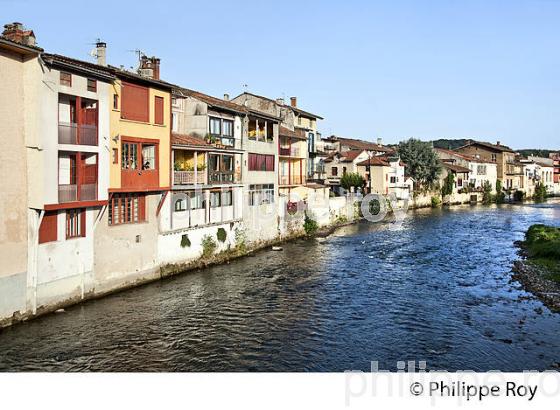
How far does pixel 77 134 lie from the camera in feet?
73.4


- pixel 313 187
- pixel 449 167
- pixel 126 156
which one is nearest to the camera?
pixel 126 156

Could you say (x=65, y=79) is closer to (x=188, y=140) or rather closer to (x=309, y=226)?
(x=188, y=140)

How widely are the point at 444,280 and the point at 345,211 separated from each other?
29137 millimetres

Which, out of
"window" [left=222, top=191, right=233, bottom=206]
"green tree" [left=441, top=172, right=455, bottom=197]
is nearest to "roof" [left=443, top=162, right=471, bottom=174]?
"green tree" [left=441, top=172, right=455, bottom=197]

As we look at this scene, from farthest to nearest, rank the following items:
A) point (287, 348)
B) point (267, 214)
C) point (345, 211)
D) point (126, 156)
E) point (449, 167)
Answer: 1. point (449, 167)
2. point (345, 211)
3. point (267, 214)
4. point (126, 156)
5. point (287, 348)

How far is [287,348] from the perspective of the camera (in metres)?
18.9

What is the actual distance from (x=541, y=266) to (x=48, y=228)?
95.2 feet

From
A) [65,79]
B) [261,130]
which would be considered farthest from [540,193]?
[65,79]

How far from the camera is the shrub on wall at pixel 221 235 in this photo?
34.2m

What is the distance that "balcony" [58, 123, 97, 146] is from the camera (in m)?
21.6

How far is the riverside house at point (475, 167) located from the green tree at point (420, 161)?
14.7m

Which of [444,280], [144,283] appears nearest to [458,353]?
[444,280]

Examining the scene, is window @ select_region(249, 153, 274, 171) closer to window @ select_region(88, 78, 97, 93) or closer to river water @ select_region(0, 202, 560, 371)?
river water @ select_region(0, 202, 560, 371)

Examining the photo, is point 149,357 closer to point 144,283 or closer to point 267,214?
point 144,283
